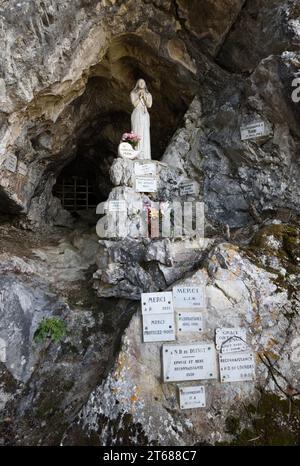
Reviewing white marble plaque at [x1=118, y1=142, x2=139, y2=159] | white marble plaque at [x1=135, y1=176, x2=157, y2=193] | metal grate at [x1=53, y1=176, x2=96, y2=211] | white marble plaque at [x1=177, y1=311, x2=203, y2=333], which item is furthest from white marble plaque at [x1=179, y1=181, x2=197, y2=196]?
metal grate at [x1=53, y1=176, x2=96, y2=211]

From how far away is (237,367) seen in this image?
4.07 meters

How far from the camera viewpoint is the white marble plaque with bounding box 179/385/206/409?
3855mm

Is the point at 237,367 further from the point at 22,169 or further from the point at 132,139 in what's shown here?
the point at 22,169

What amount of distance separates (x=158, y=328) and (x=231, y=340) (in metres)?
0.87

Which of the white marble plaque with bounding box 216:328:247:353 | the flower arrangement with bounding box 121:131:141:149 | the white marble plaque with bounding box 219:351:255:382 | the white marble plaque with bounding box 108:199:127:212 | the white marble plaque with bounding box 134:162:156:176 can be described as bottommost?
the white marble plaque with bounding box 219:351:255:382

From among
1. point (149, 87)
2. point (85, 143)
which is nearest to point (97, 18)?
point (149, 87)

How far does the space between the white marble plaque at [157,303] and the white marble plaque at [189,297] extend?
8cm

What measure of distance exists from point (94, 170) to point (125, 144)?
4.69 metres

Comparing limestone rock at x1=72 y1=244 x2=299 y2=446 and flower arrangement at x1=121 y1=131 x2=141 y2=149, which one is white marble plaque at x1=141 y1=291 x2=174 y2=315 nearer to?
limestone rock at x1=72 y1=244 x2=299 y2=446

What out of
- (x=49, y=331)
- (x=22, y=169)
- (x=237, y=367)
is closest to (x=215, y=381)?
(x=237, y=367)

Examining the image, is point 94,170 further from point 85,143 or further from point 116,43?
point 116,43

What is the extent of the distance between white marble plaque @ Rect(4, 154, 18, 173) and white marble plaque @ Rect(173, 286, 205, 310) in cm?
454

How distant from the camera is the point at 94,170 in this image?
11188mm
